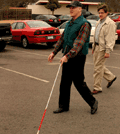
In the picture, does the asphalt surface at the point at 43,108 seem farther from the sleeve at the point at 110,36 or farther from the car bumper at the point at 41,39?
the car bumper at the point at 41,39

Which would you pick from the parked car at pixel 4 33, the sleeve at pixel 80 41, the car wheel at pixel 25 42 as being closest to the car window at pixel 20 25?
the car wheel at pixel 25 42

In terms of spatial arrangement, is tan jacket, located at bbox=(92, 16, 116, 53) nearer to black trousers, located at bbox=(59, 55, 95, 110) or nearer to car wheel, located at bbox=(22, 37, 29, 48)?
black trousers, located at bbox=(59, 55, 95, 110)

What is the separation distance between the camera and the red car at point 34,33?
42.7 ft

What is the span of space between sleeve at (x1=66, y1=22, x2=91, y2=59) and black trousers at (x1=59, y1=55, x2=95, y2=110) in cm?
25

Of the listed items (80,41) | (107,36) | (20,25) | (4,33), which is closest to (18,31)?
(20,25)

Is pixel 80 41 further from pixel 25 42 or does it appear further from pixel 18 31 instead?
pixel 18 31

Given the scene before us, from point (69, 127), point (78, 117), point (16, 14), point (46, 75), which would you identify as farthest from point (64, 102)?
point (16, 14)

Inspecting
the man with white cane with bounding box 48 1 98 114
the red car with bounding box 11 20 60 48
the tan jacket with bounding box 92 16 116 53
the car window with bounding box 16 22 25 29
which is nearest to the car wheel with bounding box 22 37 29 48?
the red car with bounding box 11 20 60 48

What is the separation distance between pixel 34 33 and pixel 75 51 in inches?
362

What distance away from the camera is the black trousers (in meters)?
4.31

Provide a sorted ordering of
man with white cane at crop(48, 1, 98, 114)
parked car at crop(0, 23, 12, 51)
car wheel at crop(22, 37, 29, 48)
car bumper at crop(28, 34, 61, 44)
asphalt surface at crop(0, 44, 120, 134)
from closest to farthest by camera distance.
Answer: asphalt surface at crop(0, 44, 120, 134), man with white cane at crop(48, 1, 98, 114), parked car at crop(0, 23, 12, 51), car bumper at crop(28, 34, 61, 44), car wheel at crop(22, 37, 29, 48)

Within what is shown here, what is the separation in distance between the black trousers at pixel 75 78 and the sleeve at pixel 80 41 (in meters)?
0.25

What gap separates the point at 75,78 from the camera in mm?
4391

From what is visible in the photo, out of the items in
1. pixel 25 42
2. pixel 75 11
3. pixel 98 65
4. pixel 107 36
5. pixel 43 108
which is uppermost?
pixel 75 11
